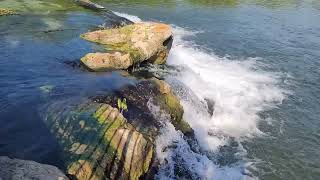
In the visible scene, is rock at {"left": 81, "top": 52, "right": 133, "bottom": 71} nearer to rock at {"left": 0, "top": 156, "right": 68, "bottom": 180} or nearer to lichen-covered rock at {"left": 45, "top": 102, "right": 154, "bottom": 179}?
lichen-covered rock at {"left": 45, "top": 102, "right": 154, "bottom": 179}

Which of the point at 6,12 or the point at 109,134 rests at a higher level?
the point at 109,134

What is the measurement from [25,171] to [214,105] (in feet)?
40.5

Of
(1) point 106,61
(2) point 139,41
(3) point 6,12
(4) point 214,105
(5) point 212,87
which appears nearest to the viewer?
(1) point 106,61

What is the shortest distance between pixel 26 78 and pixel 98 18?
547 inches

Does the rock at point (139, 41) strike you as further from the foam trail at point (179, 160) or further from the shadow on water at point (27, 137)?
the shadow on water at point (27, 137)

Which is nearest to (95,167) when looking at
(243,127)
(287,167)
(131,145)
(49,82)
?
(131,145)

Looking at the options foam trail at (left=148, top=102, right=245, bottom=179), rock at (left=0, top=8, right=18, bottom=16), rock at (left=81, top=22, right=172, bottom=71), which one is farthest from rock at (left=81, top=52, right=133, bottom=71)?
rock at (left=0, top=8, right=18, bottom=16)

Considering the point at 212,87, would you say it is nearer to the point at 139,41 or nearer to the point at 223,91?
the point at 223,91

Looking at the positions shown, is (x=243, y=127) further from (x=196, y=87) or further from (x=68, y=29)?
(x=68, y=29)

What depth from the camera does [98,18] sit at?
28.9 meters

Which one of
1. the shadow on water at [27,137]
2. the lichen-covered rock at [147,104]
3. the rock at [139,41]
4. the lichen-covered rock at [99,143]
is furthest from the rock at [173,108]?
Result: the shadow on water at [27,137]

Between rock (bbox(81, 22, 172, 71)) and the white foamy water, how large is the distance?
55.4 inches

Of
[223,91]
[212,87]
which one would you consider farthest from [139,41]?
[223,91]

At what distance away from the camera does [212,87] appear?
69.5ft
